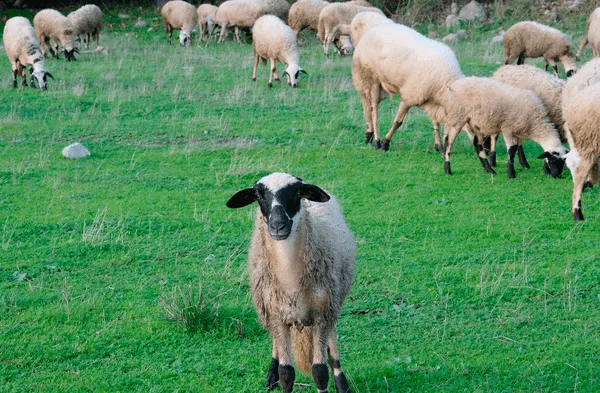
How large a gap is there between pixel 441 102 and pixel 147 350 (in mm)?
6556

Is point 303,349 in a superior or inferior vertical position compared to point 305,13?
superior

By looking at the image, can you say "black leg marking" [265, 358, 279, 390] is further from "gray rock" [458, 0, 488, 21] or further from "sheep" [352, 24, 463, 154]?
"gray rock" [458, 0, 488, 21]

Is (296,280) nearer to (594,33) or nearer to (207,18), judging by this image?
(594,33)

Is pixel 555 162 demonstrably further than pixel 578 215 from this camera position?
Yes

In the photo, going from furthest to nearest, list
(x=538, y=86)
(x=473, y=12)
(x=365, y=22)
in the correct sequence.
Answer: (x=473, y=12), (x=365, y=22), (x=538, y=86)

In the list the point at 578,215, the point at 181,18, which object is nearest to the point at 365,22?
the point at 578,215

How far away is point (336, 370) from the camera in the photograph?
5070 millimetres

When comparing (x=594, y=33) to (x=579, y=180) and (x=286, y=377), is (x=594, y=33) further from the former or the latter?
(x=286, y=377)

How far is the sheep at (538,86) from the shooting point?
1048 cm

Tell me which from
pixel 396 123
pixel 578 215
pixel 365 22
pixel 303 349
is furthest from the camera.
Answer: pixel 365 22

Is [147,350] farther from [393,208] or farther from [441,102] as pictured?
[441,102]

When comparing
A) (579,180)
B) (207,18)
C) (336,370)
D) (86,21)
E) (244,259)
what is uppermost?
(579,180)

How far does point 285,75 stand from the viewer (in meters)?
18.5

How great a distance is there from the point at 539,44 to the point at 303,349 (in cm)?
1468
